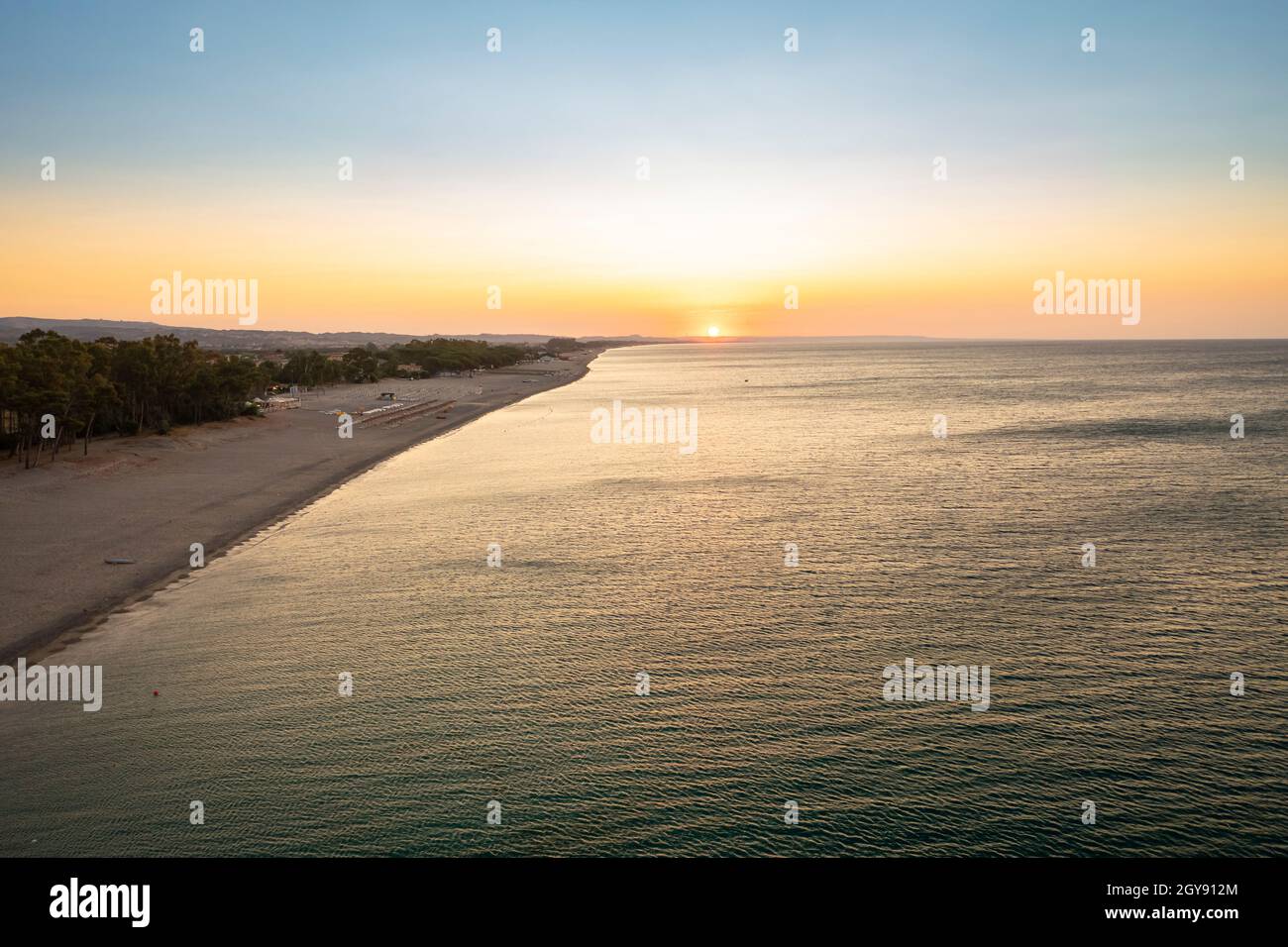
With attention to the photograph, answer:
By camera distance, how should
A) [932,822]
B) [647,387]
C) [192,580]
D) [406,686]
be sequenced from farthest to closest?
[647,387], [192,580], [406,686], [932,822]

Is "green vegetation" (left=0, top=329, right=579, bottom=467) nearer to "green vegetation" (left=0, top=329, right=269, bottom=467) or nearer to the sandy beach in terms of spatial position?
"green vegetation" (left=0, top=329, right=269, bottom=467)

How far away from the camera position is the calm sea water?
1560 cm

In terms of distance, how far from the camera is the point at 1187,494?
46.7m

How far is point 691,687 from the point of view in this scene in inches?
855

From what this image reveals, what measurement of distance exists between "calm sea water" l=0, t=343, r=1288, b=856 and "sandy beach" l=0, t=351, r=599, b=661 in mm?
1772

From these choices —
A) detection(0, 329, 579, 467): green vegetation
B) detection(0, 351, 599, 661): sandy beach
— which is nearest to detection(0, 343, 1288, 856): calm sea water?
detection(0, 351, 599, 661): sandy beach

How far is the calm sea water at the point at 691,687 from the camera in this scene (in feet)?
51.2

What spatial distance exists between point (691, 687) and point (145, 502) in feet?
111

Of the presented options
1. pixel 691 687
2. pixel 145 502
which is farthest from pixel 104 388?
pixel 691 687

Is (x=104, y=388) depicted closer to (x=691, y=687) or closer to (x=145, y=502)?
(x=145, y=502)

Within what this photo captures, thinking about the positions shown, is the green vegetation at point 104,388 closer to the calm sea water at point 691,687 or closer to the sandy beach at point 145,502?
the sandy beach at point 145,502
